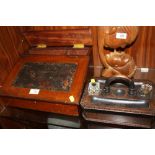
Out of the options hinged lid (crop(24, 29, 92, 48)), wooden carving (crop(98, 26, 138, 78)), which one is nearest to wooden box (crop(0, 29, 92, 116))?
hinged lid (crop(24, 29, 92, 48))

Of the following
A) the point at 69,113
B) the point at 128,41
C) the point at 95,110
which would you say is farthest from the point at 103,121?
the point at 128,41

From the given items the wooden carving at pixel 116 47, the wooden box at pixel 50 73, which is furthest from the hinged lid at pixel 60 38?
the wooden carving at pixel 116 47

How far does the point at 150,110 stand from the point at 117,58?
364 mm

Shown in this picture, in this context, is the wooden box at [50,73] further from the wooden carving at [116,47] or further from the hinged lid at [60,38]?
the wooden carving at [116,47]

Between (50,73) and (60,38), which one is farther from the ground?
(60,38)

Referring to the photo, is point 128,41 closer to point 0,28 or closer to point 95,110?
point 95,110

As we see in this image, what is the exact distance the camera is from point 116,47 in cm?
112

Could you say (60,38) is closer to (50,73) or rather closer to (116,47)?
(50,73)

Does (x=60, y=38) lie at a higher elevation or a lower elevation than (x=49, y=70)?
higher

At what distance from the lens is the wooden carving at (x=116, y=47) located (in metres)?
1.04

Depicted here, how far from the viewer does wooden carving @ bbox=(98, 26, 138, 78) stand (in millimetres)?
1039

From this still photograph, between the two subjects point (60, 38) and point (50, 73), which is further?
point (60, 38)

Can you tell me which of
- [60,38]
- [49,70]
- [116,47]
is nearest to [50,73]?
[49,70]

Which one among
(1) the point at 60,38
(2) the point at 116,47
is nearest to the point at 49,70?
(1) the point at 60,38
